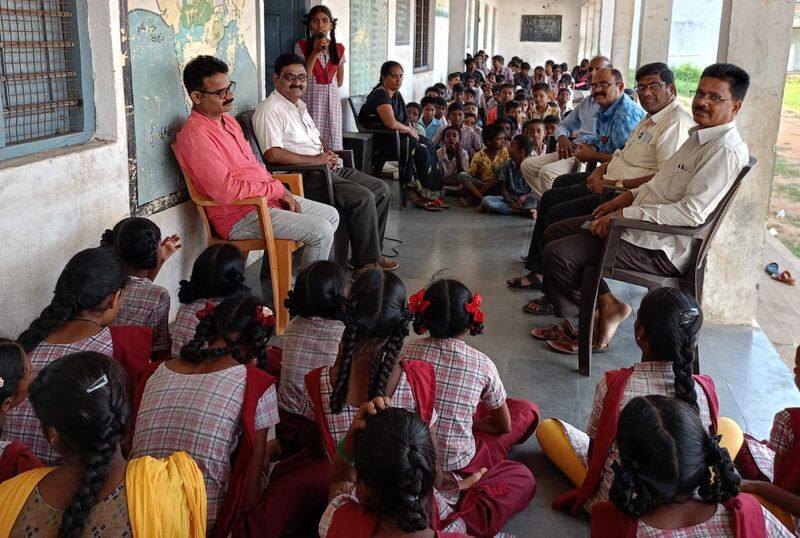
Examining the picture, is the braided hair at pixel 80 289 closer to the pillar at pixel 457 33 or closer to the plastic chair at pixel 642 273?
the plastic chair at pixel 642 273

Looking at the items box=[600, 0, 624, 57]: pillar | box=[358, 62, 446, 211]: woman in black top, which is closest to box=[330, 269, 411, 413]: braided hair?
box=[358, 62, 446, 211]: woman in black top

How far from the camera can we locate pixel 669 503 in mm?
1506

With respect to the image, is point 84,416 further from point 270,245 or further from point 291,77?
point 291,77

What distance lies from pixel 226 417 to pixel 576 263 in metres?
1.97

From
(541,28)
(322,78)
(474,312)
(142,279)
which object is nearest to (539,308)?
(474,312)

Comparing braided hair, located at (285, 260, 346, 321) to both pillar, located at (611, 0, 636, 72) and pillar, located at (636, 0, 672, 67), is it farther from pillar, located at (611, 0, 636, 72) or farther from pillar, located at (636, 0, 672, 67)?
pillar, located at (611, 0, 636, 72)

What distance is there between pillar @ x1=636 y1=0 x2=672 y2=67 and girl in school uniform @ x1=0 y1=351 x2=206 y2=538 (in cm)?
813

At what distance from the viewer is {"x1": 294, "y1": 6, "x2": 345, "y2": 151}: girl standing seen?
5215 millimetres

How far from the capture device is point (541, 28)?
2558 centimetres

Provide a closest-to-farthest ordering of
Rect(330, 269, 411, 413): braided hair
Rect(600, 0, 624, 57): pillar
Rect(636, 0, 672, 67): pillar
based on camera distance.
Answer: Rect(330, 269, 411, 413): braided hair, Rect(636, 0, 672, 67): pillar, Rect(600, 0, 624, 57): pillar

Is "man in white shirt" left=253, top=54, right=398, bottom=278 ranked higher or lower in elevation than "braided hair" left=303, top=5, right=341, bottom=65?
lower

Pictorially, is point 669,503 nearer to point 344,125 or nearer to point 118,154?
point 118,154

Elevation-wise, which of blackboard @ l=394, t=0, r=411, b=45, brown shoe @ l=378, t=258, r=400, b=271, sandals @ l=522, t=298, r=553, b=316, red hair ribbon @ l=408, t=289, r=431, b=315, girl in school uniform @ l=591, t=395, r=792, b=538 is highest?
blackboard @ l=394, t=0, r=411, b=45

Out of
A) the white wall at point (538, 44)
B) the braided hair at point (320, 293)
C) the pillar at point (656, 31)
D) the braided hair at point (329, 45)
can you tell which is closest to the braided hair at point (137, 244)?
the braided hair at point (320, 293)
